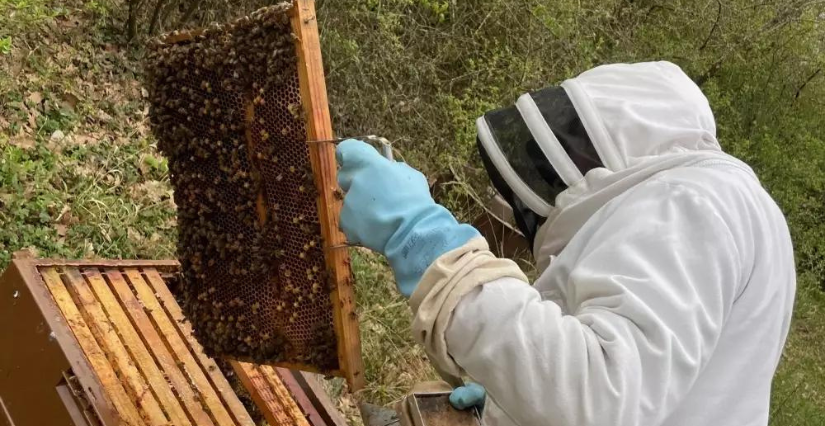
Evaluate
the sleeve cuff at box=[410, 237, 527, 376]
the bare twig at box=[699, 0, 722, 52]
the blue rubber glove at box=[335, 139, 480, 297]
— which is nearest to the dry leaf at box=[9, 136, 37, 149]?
the blue rubber glove at box=[335, 139, 480, 297]

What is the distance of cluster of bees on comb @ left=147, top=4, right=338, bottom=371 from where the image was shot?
219 cm

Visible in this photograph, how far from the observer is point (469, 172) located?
6621 millimetres

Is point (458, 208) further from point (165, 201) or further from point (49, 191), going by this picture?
point (49, 191)

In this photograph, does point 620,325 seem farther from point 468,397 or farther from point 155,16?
point 155,16

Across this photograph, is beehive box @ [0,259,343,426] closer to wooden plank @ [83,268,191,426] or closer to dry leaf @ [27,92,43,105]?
wooden plank @ [83,268,191,426]

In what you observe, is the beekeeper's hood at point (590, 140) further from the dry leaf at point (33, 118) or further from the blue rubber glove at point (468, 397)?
the dry leaf at point (33, 118)

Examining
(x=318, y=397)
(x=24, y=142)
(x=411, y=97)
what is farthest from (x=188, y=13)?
(x=318, y=397)

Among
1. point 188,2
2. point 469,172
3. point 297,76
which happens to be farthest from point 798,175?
point 297,76

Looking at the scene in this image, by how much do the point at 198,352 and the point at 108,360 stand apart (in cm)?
45

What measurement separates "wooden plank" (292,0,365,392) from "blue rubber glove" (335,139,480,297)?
0.22ft

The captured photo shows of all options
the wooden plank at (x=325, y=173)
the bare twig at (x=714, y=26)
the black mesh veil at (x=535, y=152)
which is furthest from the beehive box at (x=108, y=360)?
the bare twig at (x=714, y=26)

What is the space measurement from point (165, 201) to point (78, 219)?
26.3 inches

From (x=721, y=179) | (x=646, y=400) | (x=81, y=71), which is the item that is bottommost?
(x=646, y=400)

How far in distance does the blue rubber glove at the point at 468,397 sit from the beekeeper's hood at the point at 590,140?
25.7 inches
